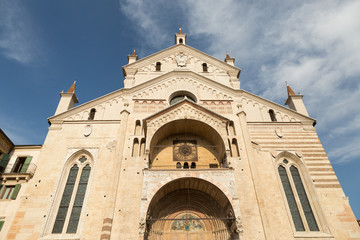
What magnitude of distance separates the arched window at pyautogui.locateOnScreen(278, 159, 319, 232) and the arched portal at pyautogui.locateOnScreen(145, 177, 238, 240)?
13.0 feet

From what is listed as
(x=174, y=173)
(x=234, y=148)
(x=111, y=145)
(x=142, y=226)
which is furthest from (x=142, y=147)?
(x=234, y=148)

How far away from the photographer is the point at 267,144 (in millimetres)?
15531

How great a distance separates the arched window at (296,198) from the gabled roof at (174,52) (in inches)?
354

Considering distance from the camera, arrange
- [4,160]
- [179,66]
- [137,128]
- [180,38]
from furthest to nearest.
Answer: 1. [180,38]
2. [179,66]
3. [137,128]
4. [4,160]

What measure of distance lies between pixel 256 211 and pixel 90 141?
11.2 meters

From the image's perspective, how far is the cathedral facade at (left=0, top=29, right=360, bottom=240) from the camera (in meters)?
12.4

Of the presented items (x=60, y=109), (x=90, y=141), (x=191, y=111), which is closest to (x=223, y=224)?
(x=191, y=111)

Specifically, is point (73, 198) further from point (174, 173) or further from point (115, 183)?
point (174, 173)

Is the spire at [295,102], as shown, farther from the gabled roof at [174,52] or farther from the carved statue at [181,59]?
the carved statue at [181,59]

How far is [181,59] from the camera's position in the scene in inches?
818

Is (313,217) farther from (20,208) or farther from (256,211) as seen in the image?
(20,208)

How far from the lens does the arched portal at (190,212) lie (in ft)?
42.5

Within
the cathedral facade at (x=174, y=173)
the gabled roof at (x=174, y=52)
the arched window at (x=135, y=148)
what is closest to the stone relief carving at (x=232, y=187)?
the cathedral facade at (x=174, y=173)

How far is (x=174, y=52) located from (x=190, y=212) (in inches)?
555
